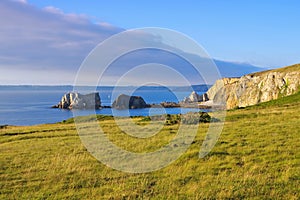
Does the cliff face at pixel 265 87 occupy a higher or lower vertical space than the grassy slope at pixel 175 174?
higher

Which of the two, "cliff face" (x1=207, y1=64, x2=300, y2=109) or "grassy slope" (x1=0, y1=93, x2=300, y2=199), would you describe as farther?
"cliff face" (x1=207, y1=64, x2=300, y2=109)

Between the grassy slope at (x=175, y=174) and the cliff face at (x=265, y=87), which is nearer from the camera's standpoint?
the grassy slope at (x=175, y=174)

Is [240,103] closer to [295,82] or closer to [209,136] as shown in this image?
[295,82]

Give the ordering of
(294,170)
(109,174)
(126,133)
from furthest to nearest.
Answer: (126,133) → (109,174) → (294,170)

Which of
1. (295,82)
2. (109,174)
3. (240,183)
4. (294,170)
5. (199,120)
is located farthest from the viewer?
(295,82)

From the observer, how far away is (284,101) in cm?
5700

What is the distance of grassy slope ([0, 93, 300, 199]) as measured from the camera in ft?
40.9

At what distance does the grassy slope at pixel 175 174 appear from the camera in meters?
12.5

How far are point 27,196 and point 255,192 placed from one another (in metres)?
8.82

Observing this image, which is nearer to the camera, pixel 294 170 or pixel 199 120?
pixel 294 170

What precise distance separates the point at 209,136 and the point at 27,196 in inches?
568

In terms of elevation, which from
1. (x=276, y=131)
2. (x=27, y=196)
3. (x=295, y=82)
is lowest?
(x=27, y=196)

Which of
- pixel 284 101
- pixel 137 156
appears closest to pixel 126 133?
pixel 137 156

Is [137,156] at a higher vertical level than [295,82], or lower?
lower
